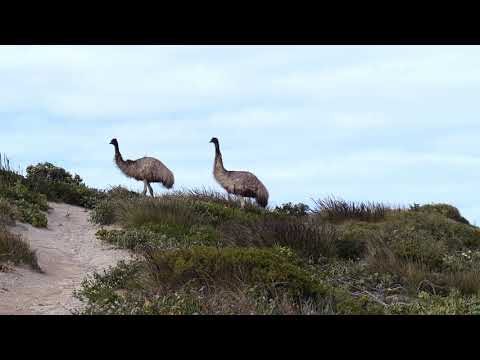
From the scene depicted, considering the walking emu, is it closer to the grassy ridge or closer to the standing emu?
the grassy ridge

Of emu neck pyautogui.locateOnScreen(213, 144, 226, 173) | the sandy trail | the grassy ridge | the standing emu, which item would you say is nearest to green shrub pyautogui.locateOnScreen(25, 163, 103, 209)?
the sandy trail

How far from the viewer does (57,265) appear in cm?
1247

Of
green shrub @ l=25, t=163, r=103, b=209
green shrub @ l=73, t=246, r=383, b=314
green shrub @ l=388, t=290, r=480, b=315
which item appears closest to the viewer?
green shrub @ l=73, t=246, r=383, b=314

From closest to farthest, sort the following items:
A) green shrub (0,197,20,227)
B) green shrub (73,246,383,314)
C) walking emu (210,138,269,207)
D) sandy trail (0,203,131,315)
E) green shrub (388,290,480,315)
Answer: green shrub (73,246,383,314)
green shrub (388,290,480,315)
sandy trail (0,203,131,315)
green shrub (0,197,20,227)
walking emu (210,138,269,207)

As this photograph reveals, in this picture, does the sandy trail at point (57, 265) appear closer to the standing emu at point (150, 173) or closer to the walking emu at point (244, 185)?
the walking emu at point (244, 185)

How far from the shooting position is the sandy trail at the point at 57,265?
9391 mm

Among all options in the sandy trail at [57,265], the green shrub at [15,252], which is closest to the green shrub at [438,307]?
the sandy trail at [57,265]

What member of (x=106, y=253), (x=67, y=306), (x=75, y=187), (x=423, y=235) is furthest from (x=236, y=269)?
(x=75, y=187)

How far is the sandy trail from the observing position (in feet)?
30.8

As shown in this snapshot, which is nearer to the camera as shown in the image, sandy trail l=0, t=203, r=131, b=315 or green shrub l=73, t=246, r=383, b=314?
green shrub l=73, t=246, r=383, b=314

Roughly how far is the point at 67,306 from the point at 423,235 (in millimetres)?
10564

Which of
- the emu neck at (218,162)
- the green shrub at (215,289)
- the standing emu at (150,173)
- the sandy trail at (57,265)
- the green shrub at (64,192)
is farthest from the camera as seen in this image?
the standing emu at (150,173)
